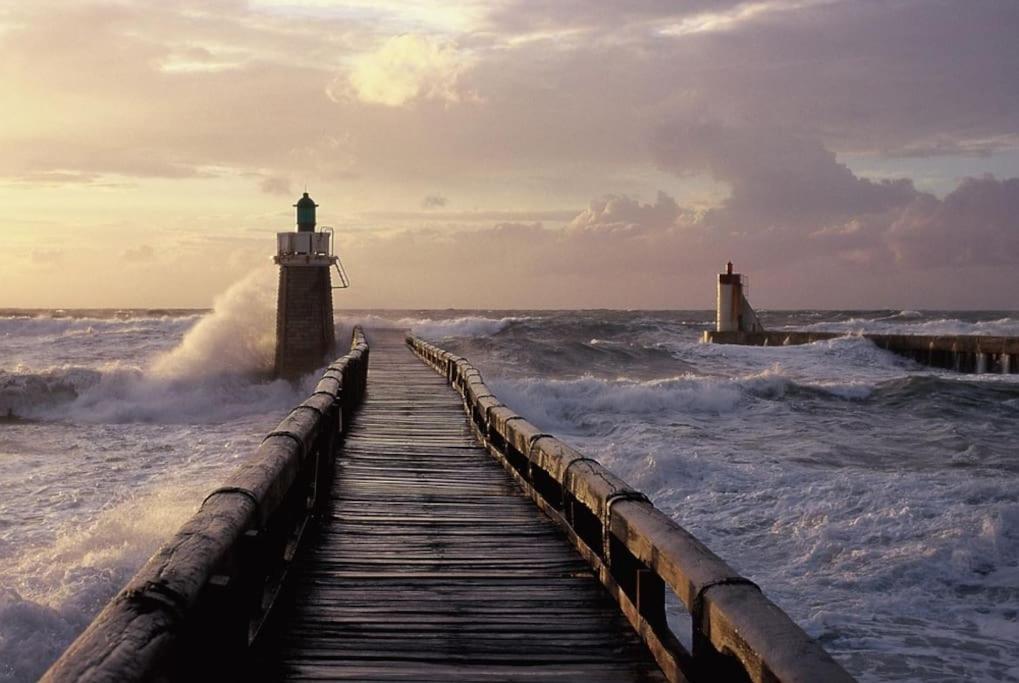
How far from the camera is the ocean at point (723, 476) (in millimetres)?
6977

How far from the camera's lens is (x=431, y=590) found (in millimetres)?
4801

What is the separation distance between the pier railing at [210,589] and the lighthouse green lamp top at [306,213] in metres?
25.7

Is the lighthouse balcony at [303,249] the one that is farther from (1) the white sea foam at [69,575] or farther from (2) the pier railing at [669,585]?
(2) the pier railing at [669,585]

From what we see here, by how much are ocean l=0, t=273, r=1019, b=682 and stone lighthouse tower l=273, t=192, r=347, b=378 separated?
1665 millimetres

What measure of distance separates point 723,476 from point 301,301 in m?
20.4

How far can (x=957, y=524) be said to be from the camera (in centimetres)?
955

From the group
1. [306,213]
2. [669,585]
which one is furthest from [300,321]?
[669,585]

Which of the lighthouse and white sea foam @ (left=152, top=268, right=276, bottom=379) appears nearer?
white sea foam @ (left=152, top=268, right=276, bottom=379)

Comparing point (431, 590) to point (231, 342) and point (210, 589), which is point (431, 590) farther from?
point (231, 342)

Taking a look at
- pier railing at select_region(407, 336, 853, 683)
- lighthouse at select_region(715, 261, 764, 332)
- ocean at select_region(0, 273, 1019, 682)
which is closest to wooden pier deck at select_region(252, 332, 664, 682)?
pier railing at select_region(407, 336, 853, 683)

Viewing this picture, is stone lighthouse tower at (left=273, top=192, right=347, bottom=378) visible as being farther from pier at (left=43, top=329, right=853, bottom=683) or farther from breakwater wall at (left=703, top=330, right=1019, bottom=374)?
pier at (left=43, top=329, right=853, bottom=683)

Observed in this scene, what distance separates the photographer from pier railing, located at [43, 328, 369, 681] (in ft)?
8.11

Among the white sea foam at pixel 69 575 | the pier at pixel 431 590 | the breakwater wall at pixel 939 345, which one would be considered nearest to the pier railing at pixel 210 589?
the pier at pixel 431 590

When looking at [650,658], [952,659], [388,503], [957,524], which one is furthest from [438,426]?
[650,658]
